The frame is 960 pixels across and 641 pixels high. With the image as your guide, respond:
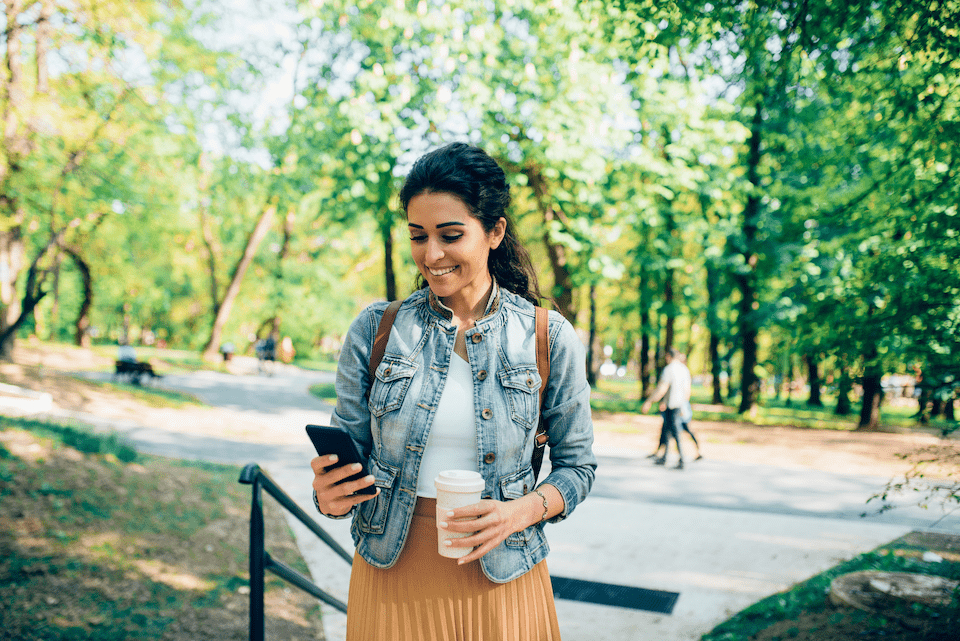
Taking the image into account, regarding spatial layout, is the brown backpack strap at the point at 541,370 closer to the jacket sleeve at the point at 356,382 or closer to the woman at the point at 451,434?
the woman at the point at 451,434

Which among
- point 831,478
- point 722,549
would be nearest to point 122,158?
point 722,549

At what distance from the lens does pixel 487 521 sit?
4.68ft

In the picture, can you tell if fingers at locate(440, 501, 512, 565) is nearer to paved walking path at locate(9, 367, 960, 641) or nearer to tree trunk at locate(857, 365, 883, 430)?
paved walking path at locate(9, 367, 960, 641)

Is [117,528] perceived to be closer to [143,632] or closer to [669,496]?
[143,632]

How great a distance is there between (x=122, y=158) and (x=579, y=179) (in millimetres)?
9853

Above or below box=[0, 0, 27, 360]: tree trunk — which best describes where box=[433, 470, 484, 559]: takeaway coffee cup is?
below

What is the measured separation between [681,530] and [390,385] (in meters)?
5.56

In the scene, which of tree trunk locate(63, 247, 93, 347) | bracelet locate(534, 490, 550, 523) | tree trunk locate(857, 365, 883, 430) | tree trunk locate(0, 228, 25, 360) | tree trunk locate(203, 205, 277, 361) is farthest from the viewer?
tree trunk locate(63, 247, 93, 347)

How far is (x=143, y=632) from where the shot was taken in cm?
357

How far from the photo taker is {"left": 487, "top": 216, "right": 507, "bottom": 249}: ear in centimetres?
178

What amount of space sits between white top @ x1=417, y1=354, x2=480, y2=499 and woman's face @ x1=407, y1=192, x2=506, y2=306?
1.02 ft

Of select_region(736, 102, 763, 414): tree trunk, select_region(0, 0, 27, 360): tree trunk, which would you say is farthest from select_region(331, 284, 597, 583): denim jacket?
select_region(736, 102, 763, 414): tree trunk

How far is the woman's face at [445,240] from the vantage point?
5.38 feet

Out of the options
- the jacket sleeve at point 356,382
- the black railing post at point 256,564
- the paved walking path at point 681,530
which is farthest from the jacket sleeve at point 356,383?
the paved walking path at point 681,530
